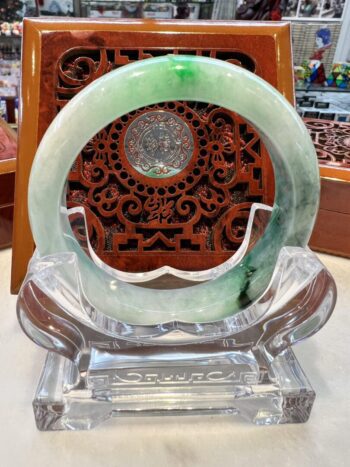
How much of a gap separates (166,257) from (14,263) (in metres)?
0.26

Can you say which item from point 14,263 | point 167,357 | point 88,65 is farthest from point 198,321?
point 88,65

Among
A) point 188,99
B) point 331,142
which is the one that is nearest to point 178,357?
point 188,99

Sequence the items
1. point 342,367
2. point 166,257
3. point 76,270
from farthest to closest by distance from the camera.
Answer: point 166,257, point 342,367, point 76,270

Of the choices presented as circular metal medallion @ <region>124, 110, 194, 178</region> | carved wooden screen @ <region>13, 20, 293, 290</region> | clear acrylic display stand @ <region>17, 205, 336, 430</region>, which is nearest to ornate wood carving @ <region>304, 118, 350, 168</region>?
carved wooden screen @ <region>13, 20, 293, 290</region>

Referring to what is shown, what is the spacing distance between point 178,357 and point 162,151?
0.36 meters

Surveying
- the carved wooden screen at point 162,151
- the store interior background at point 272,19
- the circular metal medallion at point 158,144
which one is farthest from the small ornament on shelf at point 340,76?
the circular metal medallion at point 158,144

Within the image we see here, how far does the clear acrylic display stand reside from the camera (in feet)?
1.69

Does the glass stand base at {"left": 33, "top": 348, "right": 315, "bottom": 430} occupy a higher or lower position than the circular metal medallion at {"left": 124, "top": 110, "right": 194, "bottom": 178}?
lower

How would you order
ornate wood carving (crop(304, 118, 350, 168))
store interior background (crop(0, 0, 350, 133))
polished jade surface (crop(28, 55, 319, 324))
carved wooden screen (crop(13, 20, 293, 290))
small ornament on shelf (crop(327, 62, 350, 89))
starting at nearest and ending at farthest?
1. polished jade surface (crop(28, 55, 319, 324))
2. carved wooden screen (crop(13, 20, 293, 290))
3. ornate wood carving (crop(304, 118, 350, 168))
4. store interior background (crop(0, 0, 350, 133))
5. small ornament on shelf (crop(327, 62, 350, 89))

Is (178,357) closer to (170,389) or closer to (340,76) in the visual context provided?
(170,389)

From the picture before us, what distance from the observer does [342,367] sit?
0.64 metres

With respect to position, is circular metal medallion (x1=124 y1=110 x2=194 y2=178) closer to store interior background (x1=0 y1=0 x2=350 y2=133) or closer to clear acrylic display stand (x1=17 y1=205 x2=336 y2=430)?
clear acrylic display stand (x1=17 y1=205 x2=336 y2=430)

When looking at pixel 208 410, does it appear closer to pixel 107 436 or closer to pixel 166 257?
pixel 107 436

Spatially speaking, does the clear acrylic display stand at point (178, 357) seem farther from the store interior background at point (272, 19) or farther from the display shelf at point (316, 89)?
the display shelf at point (316, 89)
